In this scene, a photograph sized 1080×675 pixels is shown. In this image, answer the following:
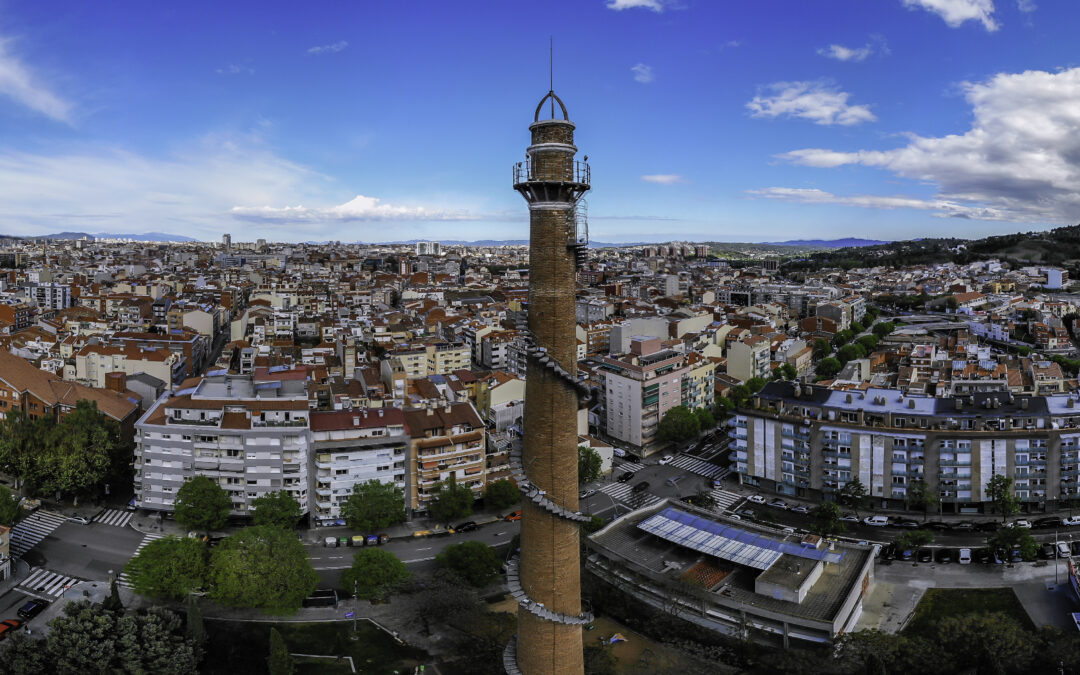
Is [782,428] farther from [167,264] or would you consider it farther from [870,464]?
[167,264]

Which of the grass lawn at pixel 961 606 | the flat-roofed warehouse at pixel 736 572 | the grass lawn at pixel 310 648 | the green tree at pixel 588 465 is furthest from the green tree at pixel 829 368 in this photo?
the grass lawn at pixel 310 648

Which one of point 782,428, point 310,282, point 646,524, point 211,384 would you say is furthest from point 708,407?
point 310,282

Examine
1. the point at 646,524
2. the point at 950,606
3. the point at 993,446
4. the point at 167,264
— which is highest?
the point at 167,264

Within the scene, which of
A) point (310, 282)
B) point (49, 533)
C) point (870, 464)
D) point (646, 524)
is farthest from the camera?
point (310, 282)

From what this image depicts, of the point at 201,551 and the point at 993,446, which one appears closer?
the point at 201,551

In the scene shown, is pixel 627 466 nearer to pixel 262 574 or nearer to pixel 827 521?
pixel 827 521
